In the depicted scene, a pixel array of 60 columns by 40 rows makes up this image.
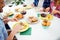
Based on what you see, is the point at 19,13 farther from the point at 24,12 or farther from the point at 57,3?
the point at 57,3

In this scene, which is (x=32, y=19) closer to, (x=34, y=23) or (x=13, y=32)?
(x=34, y=23)

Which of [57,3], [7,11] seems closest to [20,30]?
[7,11]

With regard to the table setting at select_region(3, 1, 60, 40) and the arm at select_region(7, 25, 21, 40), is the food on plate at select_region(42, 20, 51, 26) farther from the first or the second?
the arm at select_region(7, 25, 21, 40)

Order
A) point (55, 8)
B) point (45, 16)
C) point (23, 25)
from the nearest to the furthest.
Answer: point (23, 25) < point (45, 16) < point (55, 8)

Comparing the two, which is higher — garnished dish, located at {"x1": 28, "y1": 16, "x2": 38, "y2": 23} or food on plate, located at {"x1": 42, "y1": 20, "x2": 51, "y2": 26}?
garnished dish, located at {"x1": 28, "y1": 16, "x2": 38, "y2": 23}

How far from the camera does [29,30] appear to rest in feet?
Answer: 4.72

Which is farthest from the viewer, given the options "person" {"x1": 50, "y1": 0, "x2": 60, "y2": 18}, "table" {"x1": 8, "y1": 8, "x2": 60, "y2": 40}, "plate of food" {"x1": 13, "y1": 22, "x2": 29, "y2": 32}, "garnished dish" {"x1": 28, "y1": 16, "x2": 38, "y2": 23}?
"person" {"x1": 50, "y1": 0, "x2": 60, "y2": 18}

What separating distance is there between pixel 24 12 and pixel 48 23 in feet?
1.32

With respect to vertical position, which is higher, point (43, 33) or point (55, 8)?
point (55, 8)

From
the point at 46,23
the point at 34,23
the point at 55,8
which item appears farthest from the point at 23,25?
the point at 55,8

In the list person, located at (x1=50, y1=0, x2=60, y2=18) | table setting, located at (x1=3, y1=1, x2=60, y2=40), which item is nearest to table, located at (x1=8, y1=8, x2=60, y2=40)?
table setting, located at (x1=3, y1=1, x2=60, y2=40)

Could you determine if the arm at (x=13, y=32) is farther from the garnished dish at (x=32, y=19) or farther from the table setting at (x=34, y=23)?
the garnished dish at (x=32, y=19)

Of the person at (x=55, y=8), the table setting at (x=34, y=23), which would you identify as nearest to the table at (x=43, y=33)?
the table setting at (x=34, y=23)

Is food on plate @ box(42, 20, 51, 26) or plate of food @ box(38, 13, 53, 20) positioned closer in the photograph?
food on plate @ box(42, 20, 51, 26)
